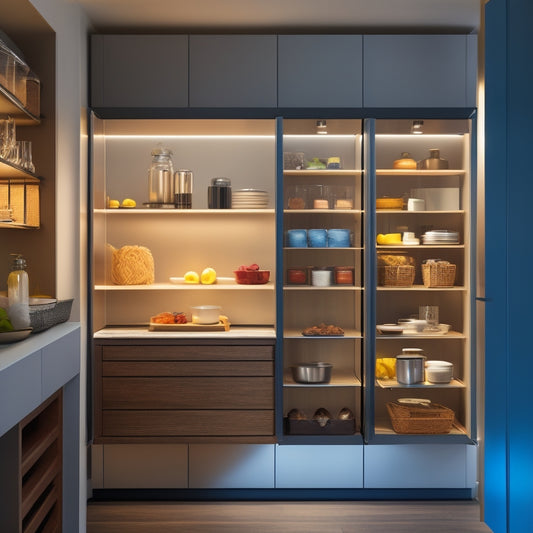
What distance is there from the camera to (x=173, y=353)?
3969 millimetres

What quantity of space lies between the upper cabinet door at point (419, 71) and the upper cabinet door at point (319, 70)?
71mm

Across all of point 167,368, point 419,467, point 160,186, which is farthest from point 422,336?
point 160,186

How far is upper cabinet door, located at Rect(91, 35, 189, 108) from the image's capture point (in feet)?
13.1

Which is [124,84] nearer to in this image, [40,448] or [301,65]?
[301,65]

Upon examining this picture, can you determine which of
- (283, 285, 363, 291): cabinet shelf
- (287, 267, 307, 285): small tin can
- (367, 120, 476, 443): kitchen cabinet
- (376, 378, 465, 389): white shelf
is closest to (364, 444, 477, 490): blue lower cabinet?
(367, 120, 476, 443): kitchen cabinet

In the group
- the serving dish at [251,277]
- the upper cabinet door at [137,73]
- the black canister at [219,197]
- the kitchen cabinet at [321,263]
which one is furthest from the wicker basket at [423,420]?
the upper cabinet door at [137,73]

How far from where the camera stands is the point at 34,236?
10.8 ft

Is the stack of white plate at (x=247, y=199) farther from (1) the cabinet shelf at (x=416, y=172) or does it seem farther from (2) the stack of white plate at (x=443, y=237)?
(2) the stack of white plate at (x=443, y=237)

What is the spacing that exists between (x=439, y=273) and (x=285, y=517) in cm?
165

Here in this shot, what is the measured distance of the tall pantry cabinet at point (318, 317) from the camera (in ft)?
13.0

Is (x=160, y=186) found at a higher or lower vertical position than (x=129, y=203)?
higher

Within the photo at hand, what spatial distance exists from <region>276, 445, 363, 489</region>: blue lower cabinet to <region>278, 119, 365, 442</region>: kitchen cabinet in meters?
0.14

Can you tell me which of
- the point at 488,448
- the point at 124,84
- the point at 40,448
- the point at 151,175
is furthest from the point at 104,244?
the point at 488,448

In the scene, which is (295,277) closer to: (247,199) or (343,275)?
(343,275)
